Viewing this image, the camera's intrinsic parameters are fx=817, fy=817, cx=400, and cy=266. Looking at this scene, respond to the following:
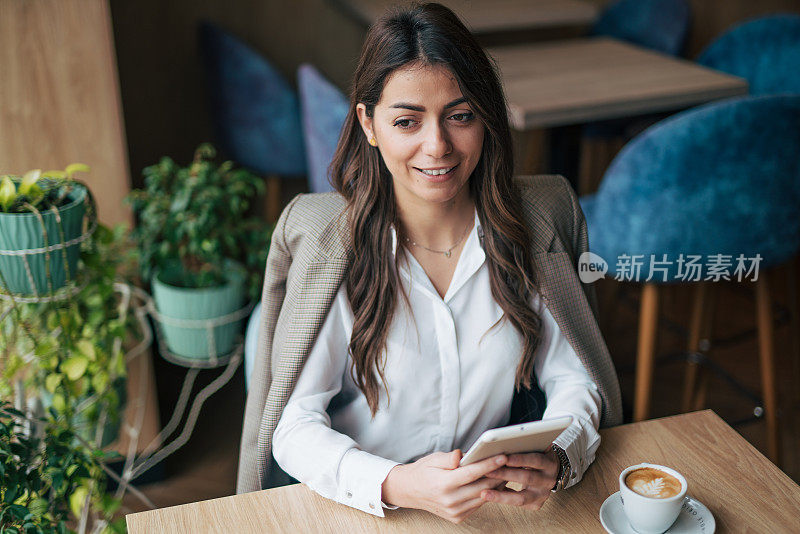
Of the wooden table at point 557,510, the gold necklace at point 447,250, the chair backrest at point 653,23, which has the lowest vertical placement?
the wooden table at point 557,510

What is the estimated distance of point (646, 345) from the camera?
85.6 inches

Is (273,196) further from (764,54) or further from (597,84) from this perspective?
(764,54)

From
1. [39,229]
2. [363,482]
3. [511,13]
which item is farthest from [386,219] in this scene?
[511,13]

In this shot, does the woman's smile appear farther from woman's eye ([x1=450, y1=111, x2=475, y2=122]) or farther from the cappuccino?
the cappuccino

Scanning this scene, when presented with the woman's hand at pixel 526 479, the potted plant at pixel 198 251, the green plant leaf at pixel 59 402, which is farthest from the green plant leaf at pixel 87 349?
the woman's hand at pixel 526 479

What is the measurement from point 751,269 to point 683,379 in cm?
92

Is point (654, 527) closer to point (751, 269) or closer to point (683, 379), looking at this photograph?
point (751, 269)

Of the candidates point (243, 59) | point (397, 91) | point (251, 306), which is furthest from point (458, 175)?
point (243, 59)

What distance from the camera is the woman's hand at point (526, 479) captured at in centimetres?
108

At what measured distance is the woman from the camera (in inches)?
47.9

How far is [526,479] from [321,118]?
144cm

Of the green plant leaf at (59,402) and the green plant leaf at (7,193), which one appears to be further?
the green plant leaf at (59,402)

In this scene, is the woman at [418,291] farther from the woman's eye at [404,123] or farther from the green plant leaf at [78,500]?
the green plant leaf at [78,500]

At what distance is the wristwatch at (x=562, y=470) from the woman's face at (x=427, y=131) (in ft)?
1.36
